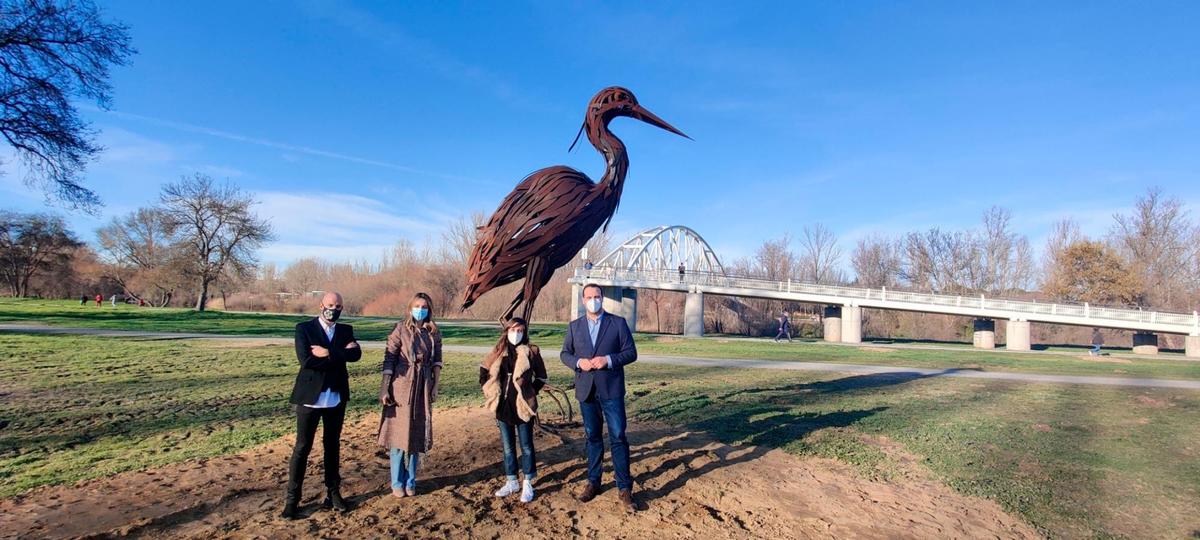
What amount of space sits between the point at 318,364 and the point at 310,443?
2.26 feet

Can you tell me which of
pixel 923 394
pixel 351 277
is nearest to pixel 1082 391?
pixel 923 394

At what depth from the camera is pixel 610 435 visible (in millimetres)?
5234

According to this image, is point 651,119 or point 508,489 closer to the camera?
point 508,489

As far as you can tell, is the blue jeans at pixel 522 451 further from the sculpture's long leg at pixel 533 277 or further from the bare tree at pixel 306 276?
the bare tree at pixel 306 276

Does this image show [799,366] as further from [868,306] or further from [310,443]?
[868,306]

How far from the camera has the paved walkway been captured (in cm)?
1553

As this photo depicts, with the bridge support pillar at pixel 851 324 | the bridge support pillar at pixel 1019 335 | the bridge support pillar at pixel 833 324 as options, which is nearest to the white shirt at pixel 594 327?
the bridge support pillar at pixel 851 324

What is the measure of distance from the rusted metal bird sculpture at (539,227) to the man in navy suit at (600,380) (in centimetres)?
121

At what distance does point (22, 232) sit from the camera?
41.2 metres

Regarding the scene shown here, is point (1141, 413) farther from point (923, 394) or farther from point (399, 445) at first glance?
point (399, 445)

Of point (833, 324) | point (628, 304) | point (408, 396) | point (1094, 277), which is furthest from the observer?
point (1094, 277)

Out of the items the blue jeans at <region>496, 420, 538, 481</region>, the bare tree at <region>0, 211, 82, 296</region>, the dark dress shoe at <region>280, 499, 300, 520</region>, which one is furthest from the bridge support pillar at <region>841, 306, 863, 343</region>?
the bare tree at <region>0, 211, 82, 296</region>

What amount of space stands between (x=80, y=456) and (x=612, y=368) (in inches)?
237

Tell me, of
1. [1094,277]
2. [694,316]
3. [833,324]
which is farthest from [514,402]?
[1094,277]
